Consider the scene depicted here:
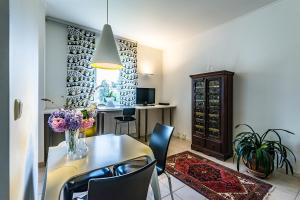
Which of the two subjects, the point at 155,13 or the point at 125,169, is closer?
the point at 125,169

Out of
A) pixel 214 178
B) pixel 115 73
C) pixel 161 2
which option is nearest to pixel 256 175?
pixel 214 178

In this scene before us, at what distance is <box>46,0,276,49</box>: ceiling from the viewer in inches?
107

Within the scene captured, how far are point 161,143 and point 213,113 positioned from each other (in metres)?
1.83

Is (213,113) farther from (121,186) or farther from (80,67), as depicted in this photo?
(80,67)

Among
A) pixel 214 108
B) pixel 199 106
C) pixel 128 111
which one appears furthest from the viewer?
pixel 128 111

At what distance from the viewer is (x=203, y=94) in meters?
3.49

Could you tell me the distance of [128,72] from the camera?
4.41 meters

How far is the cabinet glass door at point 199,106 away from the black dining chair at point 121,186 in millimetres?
2775

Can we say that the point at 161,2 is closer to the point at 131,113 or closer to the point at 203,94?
the point at 203,94

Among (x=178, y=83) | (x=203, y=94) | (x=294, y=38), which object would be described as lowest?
(x=203, y=94)

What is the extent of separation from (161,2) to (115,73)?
2.17 metres

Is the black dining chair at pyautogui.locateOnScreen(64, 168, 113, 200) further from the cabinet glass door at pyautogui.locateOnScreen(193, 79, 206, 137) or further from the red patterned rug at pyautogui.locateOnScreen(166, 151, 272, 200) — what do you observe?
the cabinet glass door at pyautogui.locateOnScreen(193, 79, 206, 137)

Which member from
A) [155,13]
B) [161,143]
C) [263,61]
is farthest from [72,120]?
[263,61]

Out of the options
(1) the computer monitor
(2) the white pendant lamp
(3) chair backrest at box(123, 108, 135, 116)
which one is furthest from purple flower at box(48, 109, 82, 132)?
(1) the computer monitor
